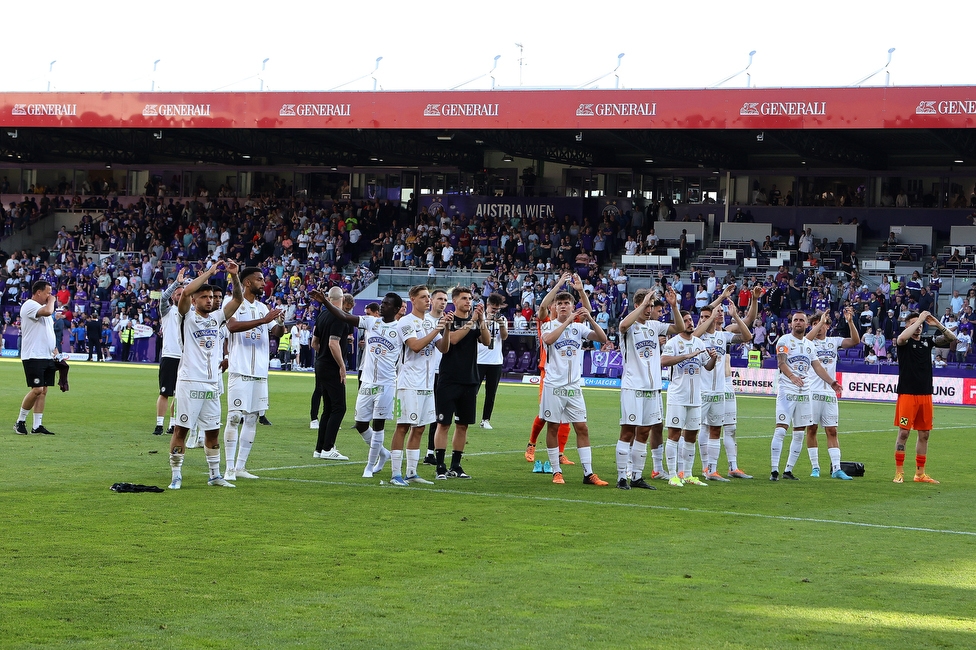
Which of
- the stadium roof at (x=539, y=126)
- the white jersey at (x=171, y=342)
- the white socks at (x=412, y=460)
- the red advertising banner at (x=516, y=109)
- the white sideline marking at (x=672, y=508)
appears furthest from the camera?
the stadium roof at (x=539, y=126)

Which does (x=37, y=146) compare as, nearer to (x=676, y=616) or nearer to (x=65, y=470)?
(x=65, y=470)

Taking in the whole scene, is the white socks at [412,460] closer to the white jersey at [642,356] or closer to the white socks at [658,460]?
the white jersey at [642,356]

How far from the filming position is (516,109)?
45062 mm


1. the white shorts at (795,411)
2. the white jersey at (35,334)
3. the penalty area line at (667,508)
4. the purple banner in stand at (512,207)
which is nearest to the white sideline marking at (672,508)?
the penalty area line at (667,508)

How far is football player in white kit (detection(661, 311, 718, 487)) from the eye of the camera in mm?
14297

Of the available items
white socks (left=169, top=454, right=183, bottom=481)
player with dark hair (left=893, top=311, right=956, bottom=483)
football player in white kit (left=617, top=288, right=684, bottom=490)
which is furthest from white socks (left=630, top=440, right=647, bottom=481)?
white socks (left=169, top=454, right=183, bottom=481)

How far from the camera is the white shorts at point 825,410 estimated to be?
15.7 meters

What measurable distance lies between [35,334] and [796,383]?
10.9 m

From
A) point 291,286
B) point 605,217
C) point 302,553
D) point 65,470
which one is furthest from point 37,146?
point 302,553

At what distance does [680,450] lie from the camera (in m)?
14.7

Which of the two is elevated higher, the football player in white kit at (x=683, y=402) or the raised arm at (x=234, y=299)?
the raised arm at (x=234, y=299)

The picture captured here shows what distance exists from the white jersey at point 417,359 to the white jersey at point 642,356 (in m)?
2.18

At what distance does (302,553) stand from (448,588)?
1562 millimetres

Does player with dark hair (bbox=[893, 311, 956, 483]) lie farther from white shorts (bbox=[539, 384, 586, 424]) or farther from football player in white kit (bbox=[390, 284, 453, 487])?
football player in white kit (bbox=[390, 284, 453, 487])
